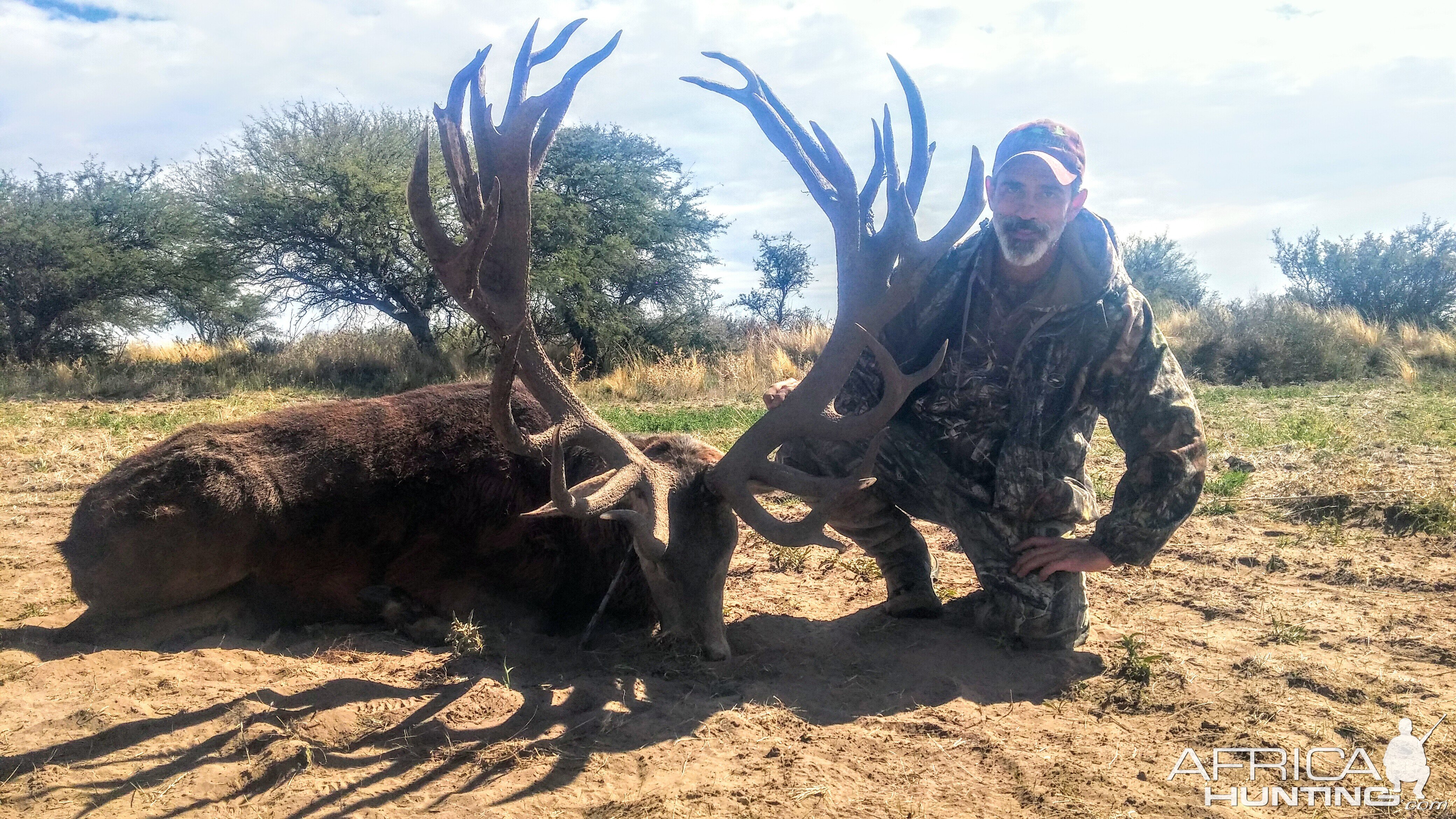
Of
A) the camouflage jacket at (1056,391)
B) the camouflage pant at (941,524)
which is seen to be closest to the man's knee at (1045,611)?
the camouflage pant at (941,524)

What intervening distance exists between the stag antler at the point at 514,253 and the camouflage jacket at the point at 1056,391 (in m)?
1.44

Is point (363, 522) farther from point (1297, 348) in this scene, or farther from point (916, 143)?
point (1297, 348)

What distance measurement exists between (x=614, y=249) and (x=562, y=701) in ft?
64.4

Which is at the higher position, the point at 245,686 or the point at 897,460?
the point at 897,460

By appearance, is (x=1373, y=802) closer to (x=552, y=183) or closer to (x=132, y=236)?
(x=552, y=183)

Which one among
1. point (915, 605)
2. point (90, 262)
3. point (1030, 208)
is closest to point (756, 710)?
point (915, 605)

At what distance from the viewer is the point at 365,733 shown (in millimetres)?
3121

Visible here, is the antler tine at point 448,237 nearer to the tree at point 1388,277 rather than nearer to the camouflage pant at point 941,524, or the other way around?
the camouflage pant at point 941,524

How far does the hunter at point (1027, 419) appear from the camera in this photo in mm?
3984

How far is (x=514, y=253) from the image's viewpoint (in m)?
4.02

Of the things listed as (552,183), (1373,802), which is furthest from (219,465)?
(552,183)

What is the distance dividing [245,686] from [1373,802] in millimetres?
3904

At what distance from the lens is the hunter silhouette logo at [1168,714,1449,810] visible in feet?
8.87

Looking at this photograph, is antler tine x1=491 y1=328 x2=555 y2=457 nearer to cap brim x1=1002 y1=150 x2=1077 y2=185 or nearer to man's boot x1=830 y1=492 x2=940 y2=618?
man's boot x1=830 y1=492 x2=940 y2=618
